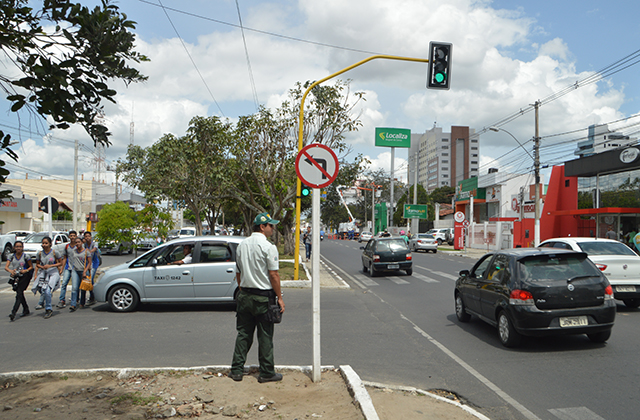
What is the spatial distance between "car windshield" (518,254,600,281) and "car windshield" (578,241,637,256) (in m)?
3.98

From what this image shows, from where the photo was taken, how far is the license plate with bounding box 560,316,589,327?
7016 mm

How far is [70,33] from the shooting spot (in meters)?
4.23

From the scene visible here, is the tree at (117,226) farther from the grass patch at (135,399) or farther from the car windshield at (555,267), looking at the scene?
the car windshield at (555,267)

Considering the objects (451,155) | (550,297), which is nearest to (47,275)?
(550,297)

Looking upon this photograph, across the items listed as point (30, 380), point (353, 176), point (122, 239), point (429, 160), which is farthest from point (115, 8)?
point (429, 160)

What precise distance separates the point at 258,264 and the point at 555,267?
4648 mm

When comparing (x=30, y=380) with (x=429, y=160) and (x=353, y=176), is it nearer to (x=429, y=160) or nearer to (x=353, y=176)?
(x=353, y=176)

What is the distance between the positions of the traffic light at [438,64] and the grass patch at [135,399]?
28.6 ft

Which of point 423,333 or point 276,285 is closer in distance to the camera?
point 276,285

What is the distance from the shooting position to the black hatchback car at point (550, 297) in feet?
23.0

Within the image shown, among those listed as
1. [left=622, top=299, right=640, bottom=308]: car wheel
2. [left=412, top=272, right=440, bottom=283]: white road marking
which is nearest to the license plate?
[left=622, top=299, right=640, bottom=308]: car wheel

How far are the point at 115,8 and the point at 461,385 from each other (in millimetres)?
5347

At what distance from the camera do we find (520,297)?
7137 millimetres

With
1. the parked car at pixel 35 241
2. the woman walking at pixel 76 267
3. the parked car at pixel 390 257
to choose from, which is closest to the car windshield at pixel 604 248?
the parked car at pixel 390 257
